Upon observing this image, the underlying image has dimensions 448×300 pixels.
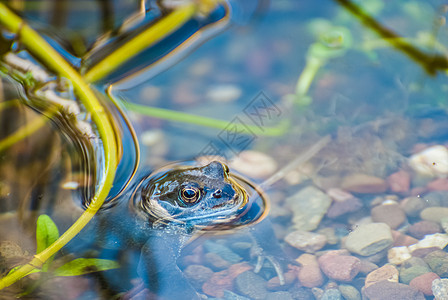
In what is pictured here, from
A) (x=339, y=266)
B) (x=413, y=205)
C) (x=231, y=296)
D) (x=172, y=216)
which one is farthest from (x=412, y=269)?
(x=172, y=216)

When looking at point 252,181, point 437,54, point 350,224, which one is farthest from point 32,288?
point 437,54

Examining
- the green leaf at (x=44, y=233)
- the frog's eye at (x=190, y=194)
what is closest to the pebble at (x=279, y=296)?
the frog's eye at (x=190, y=194)

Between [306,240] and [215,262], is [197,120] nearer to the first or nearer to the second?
[215,262]

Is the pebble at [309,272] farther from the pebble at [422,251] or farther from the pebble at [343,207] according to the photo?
the pebble at [422,251]

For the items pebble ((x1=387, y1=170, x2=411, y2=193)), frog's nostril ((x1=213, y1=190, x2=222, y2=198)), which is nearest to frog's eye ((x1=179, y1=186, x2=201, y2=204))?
frog's nostril ((x1=213, y1=190, x2=222, y2=198))

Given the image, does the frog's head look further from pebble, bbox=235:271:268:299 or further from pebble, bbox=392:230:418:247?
pebble, bbox=392:230:418:247

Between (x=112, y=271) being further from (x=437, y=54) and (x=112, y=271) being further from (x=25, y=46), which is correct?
(x=437, y=54)
